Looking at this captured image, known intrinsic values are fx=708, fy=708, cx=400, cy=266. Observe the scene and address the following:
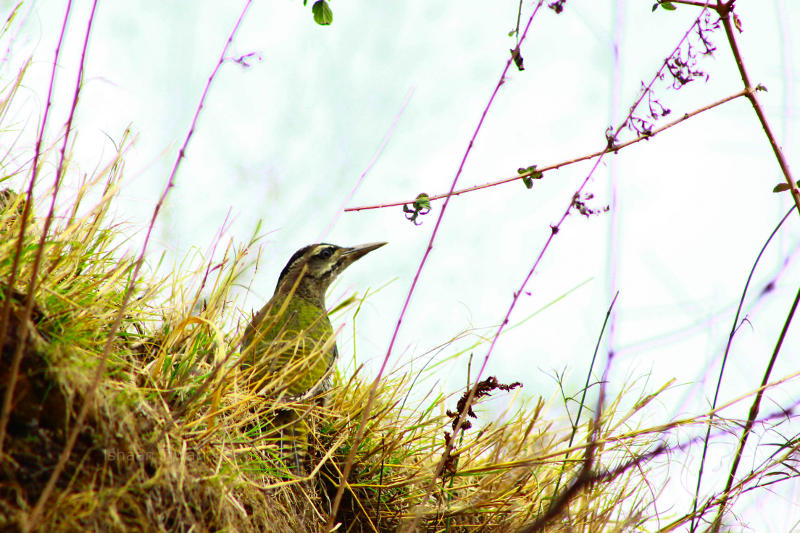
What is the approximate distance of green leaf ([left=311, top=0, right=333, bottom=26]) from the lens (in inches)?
115

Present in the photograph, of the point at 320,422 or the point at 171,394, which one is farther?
the point at 320,422

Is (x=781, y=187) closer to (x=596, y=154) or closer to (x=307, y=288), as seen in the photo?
(x=596, y=154)

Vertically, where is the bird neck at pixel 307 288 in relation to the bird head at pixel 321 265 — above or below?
below

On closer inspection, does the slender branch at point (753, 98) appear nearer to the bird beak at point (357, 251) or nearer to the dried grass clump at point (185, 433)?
the dried grass clump at point (185, 433)

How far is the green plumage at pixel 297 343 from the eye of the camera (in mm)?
3496

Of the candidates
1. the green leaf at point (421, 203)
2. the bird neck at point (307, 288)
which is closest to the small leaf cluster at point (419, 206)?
the green leaf at point (421, 203)

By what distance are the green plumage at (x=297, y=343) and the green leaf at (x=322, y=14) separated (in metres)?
1.09

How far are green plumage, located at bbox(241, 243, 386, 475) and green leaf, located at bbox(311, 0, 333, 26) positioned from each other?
1.09 meters

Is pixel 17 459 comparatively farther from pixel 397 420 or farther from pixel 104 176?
pixel 397 420

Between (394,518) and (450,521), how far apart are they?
297 mm

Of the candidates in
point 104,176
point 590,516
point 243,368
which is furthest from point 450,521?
point 104,176

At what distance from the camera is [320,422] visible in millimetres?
4062

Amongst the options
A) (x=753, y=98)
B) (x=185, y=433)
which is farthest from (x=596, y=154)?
(x=185, y=433)

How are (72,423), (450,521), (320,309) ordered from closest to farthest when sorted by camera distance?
(72,423), (450,521), (320,309)
